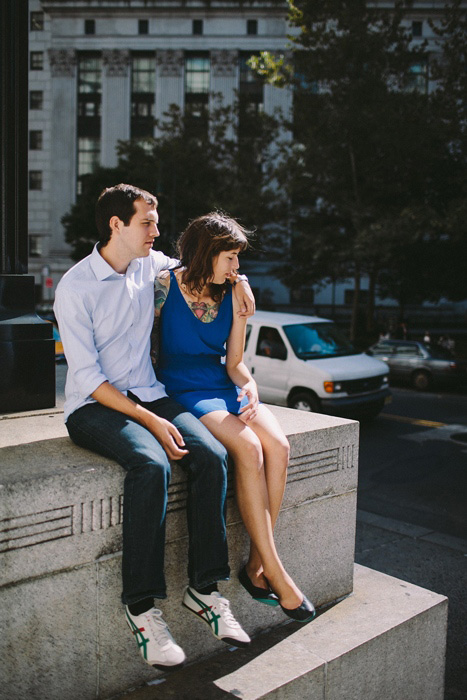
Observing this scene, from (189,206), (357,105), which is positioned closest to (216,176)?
(189,206)

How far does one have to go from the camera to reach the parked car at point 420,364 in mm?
16562

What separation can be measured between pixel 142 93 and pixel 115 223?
53880 millimetres

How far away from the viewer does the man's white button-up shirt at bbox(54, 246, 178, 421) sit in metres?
2.80

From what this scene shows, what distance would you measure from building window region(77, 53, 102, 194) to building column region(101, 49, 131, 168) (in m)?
0.93

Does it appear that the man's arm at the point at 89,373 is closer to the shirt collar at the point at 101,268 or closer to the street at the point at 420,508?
the shirt collar at the point at 101,268

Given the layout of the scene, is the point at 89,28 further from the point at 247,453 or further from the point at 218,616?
the point at 218,616

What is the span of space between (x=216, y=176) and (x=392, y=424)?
18914 millimetres

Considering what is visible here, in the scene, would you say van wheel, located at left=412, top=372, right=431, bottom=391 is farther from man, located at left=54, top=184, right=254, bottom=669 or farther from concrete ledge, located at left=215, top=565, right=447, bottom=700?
man, located at left=54, top=184, right=254, bottom=669

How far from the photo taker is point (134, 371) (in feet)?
9.66

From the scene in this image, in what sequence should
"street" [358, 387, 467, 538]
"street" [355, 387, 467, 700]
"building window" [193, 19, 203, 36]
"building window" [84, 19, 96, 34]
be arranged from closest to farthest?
"street" [355, 387, 467, 700] < "street" [358, 387, 467, 538] < "building window" [193, 19, 203, 36] < "building window" [84, 19, 96, 34]

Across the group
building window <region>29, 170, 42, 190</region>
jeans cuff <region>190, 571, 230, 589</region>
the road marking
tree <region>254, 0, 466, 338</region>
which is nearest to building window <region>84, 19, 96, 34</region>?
building window <region>29, 170, 42, 190</region>

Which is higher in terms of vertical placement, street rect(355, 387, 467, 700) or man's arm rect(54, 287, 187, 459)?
man's arm rect(54, 287, 187, 459)

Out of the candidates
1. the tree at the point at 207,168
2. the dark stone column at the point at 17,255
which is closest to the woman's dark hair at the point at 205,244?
the dark stone column at the point at 17,255

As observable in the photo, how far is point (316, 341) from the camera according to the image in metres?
11.3
